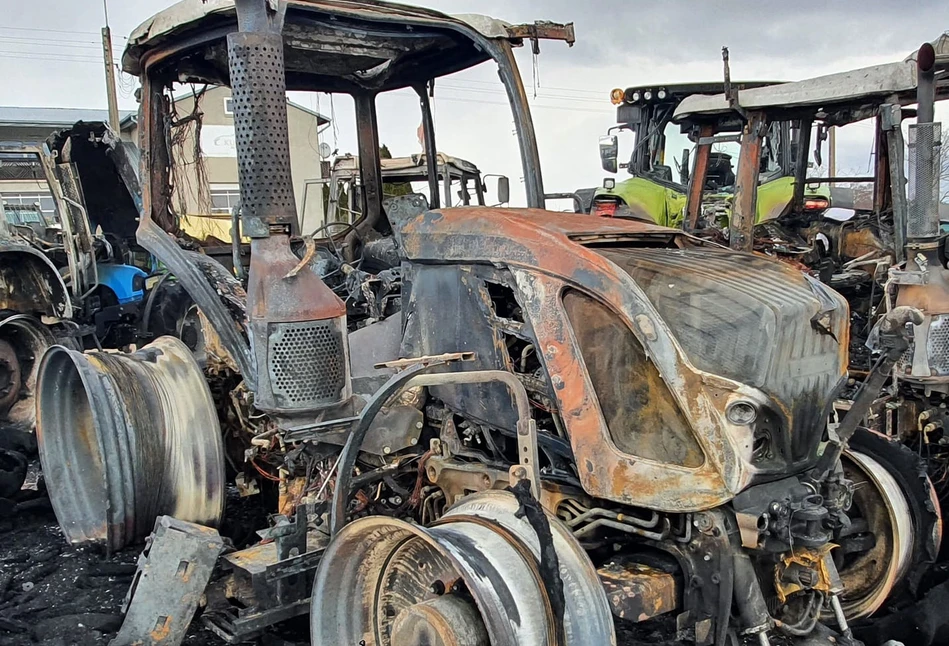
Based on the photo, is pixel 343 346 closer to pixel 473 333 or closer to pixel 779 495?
pixel 473 333

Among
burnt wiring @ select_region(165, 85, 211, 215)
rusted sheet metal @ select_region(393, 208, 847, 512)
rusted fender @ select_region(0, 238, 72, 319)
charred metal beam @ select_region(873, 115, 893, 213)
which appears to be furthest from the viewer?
charred metal beam @ select_region(873, 115, 893, 213)

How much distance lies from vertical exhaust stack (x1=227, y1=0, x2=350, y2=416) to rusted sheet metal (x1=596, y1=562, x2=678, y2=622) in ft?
3.84

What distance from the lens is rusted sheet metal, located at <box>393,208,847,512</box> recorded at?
2.40 metres

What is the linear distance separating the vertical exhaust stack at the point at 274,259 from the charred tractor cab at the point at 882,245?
1853 mm

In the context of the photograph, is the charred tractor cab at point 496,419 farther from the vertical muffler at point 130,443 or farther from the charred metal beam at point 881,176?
the charred metal beam at point 881,176

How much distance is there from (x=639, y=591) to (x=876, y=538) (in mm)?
1663

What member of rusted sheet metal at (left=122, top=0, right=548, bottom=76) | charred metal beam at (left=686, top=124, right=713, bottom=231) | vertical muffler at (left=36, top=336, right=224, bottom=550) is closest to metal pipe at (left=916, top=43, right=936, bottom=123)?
rusted sheet metal at (left=122, top=0, right=548, bottom=76)

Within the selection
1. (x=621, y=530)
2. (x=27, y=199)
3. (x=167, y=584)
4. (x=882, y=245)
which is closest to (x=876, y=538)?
(x=621, y=530)

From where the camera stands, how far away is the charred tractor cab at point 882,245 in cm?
354

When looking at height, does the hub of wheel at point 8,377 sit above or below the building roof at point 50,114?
below

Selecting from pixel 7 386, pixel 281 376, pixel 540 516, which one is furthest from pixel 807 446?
pixel 7 386

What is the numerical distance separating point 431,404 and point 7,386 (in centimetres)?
420

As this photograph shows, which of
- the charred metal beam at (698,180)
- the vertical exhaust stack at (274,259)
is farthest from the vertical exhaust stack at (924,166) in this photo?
the vertical exhaust stack at (274,259)

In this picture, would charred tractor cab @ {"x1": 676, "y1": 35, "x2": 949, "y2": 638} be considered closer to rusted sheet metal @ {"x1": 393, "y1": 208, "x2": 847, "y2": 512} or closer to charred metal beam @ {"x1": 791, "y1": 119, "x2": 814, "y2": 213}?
charred metal beam @ {"x1": 791, "y1": 119, "x2": 814, "y2": 213}
